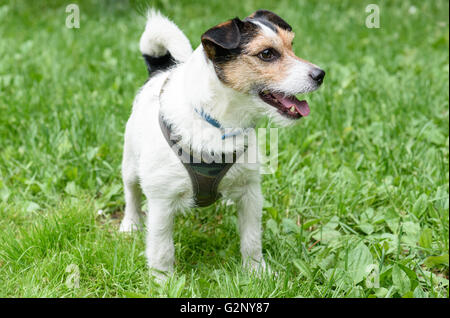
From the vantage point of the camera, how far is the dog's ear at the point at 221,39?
2.40 metres

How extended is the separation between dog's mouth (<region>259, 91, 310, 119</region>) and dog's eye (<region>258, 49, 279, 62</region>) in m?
0.16

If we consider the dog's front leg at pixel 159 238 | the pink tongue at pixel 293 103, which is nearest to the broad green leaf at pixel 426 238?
the pink tongue at pixel 293 103

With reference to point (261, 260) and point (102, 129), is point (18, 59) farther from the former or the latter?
point (261, 260)

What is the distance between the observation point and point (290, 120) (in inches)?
98.7

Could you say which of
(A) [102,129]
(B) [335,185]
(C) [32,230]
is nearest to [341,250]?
(B) [335,185]

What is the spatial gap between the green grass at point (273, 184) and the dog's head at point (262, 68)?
849 mm

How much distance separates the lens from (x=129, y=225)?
129 inches

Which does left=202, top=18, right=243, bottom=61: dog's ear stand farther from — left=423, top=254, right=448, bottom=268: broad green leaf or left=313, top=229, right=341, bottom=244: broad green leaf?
left=423, top=254, right=448, bottom=268: broad green leaf

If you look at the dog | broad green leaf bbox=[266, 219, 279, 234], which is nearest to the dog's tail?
the dog

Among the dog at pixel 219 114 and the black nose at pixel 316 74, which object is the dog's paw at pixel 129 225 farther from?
A: the black nose at pixel 316 74

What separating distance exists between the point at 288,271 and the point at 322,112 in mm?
2095

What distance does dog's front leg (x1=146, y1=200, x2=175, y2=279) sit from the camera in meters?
2.73

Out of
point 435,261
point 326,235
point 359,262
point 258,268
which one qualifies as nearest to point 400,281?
point 359,262
